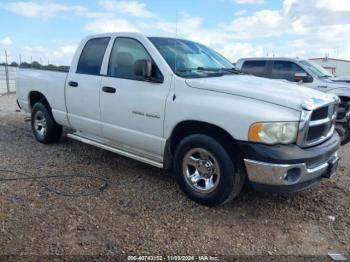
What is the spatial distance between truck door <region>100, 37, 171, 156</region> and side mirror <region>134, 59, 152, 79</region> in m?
0.11

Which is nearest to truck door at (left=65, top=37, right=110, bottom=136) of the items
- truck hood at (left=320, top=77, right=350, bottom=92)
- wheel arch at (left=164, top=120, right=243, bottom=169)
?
wheel arch at (left=164, top=120, right=243, bottom=169)

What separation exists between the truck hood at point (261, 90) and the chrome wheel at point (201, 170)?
73 centimetres

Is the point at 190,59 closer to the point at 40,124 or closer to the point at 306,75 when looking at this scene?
the point at 40,124

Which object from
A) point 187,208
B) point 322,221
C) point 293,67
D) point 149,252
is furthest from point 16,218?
point 293,67

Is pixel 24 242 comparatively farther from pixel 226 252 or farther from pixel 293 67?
pixel 293 67

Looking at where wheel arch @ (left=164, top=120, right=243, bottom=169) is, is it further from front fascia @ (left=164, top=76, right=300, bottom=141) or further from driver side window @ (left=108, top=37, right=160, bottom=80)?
driver side window @ (left=108, top=37, right=160, bottom=80)

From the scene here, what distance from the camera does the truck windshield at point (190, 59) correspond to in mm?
4547

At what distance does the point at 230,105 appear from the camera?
3799 mm

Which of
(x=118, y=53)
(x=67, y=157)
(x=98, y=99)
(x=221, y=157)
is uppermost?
(x=118, y=53)

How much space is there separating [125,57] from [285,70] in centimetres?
636

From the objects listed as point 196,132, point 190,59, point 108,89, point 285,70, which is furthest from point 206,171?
point 285,70

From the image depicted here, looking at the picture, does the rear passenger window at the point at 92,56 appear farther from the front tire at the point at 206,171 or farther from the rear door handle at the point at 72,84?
the front tire at the point at 206,171

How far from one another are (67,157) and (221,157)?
3123 millimetres

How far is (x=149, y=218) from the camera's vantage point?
3.87 metres
